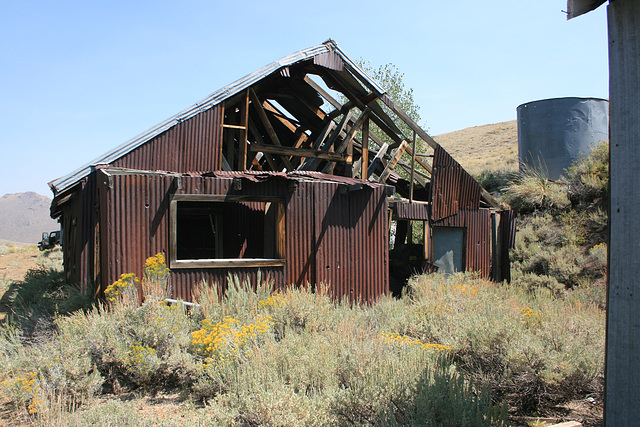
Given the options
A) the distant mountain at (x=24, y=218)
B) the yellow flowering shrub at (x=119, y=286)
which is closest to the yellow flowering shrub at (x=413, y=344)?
the yellow flowering shrub at (x=119, y=286)

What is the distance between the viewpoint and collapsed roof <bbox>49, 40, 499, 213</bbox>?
1025 cm

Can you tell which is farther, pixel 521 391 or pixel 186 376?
pixel 186 376

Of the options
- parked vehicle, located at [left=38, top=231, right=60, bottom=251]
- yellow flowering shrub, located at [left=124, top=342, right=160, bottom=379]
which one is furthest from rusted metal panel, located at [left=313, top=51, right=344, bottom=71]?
parked vehicle, located at [left=38, top=231, right=60, bottom=251]

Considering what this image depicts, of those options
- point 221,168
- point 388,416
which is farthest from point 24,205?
point 388,416

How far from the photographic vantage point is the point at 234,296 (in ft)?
26.5

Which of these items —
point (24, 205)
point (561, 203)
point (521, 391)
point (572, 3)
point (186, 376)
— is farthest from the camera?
point (24, 205)

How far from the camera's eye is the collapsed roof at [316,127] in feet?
33.6

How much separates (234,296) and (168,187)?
2.28 metres

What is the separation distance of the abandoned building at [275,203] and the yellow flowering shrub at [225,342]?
2.52 meters

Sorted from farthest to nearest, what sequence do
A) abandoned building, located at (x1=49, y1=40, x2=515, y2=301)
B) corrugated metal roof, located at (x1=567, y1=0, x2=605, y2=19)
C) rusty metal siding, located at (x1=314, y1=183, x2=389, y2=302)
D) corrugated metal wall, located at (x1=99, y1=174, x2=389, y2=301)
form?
1. rusty metal siding, located at (x1=314, y1=183, x2=389, y2=302)
2. abandoned building, located at (x1=49, y1=40, x2=515, y2=301)
3. corrugated metal wall, located at (x1=99, y1=174, x2=389, y2=301)
4. corrugated metal roof, located at (x1=567, y1=0, x2=605, y2=19)

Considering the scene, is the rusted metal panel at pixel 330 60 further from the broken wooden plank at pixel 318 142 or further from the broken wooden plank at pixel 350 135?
the broken wooden plank at pixel 318 142

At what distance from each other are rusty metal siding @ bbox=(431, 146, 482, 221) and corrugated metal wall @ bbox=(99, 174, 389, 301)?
2800 mm

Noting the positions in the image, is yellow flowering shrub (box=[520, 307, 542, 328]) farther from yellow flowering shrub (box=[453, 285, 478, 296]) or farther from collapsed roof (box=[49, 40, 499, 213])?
collapsed roof (box=[49, 40, 499, 213])

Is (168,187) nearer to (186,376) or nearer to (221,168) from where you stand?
(221,168)
